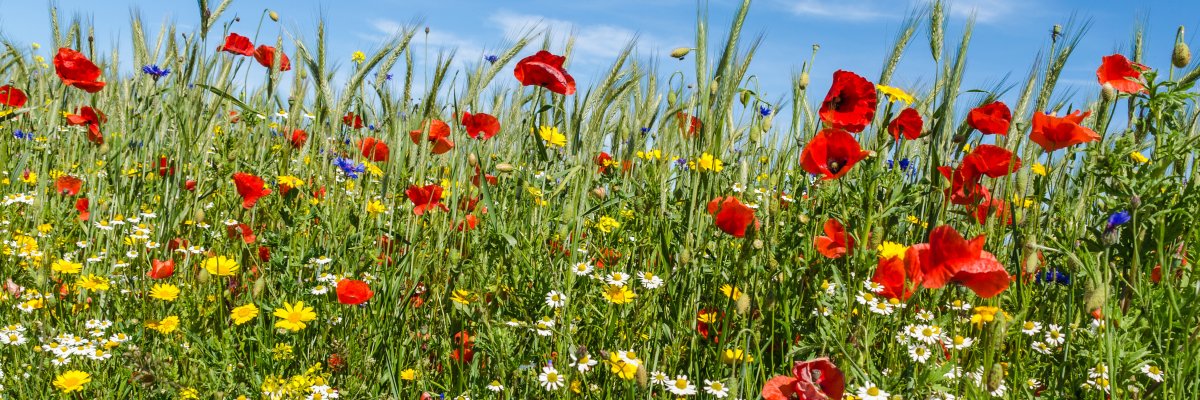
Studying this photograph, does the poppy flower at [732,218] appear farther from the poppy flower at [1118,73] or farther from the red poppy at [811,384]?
the poppy flower at [1118,73]

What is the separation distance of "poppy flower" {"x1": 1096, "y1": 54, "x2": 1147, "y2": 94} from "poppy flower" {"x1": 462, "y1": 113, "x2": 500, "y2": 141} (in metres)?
1.74

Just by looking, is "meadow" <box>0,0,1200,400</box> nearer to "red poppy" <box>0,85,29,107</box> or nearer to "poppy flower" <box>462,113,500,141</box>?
"poppy flower" <box>462,113,500,141</box>

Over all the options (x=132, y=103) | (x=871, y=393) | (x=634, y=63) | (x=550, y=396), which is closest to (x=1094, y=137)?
(x=871, y=393)

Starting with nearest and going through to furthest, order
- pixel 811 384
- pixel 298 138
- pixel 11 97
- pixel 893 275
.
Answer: pixel 811 384
pixel 893 275
pixel 298 138
pixel 11 97

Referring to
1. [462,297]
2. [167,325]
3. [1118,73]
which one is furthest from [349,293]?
[1118,73]

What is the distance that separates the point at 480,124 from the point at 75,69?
166 centimetres

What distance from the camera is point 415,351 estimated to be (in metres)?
2.29

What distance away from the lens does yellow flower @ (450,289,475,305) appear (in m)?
2.20

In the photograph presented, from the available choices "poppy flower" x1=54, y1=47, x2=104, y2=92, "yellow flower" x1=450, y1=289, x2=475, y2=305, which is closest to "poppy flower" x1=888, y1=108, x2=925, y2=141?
"yellow flower" x1=450, y1=289, x2=475, y2=305

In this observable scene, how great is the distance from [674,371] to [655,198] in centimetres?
76

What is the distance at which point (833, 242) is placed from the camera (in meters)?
2.03

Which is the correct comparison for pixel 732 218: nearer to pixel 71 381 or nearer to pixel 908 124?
pixel 908 124

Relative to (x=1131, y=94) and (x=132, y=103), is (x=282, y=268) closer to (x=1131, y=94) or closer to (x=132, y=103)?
(x=1131, y=94)

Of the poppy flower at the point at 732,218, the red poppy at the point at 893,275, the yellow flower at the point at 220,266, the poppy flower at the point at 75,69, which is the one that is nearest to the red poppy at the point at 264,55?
the poppy flower at the point at 75,69
